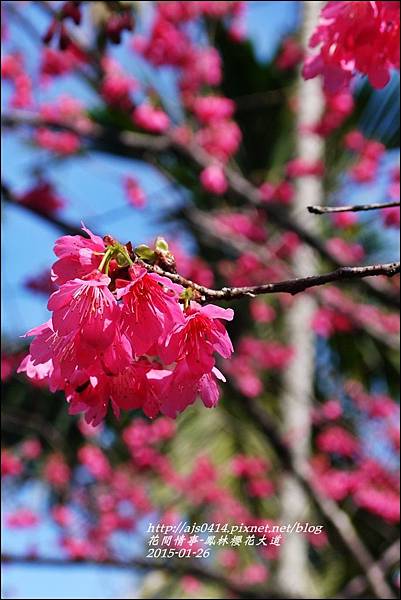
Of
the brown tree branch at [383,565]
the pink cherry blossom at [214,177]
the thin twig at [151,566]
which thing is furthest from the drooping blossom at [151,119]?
the brown tree branch at [383,565]

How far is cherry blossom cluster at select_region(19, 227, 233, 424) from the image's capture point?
85 centimetres

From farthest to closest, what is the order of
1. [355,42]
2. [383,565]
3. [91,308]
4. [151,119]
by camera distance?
[151,119]
[383,565]
[355,42]
[91,308]

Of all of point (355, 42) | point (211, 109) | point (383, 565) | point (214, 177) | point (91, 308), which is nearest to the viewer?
point (91, 308)

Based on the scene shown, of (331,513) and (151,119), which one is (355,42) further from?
(151,119)

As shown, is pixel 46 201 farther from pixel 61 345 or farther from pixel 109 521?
pixel 61 345

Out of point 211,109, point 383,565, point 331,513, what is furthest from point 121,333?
point 211,109

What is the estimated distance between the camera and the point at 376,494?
4297 millimetres

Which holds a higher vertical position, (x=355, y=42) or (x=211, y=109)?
(x=211, y=109)

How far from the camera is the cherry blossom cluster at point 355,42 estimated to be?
135 centimetres

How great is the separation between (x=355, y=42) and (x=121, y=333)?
31.9 inches

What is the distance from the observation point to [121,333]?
89 centimetres

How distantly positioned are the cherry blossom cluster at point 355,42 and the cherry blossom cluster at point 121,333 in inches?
27.4

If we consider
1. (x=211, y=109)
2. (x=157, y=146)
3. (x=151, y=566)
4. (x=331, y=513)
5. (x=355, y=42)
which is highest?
(x=211, y=109)

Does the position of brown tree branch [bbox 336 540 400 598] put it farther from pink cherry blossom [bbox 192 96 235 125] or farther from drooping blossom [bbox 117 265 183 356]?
pink cherry blossom [bbox 192 96 235 125]
